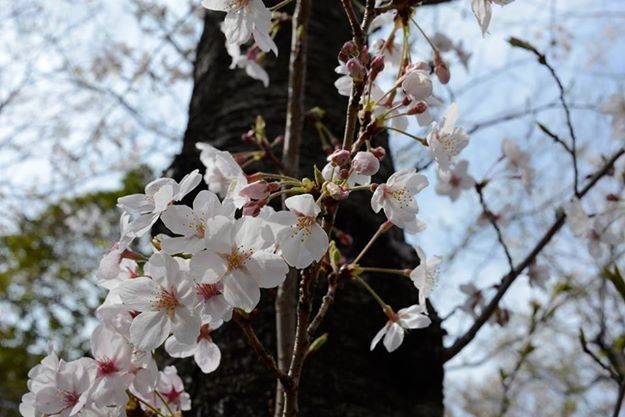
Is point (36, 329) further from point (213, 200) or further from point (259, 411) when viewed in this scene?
point (213, 200)

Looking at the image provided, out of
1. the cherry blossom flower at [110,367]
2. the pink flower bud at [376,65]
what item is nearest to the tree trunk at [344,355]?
the cherry blossom flower at [110,367]

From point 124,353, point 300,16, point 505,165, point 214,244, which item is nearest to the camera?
point 214,244

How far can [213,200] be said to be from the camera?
65cm

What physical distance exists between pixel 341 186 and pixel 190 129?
3.92ft

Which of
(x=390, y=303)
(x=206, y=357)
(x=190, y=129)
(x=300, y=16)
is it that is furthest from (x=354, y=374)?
(x=190, y=129)

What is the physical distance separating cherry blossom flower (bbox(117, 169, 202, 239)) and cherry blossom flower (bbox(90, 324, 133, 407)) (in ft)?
0.43

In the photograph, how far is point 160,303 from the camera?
661 mm

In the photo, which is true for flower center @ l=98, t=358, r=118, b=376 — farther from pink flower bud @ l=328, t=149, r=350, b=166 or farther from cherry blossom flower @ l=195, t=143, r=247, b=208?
pink flower bud @ l=328, t=149, r=350, b=166

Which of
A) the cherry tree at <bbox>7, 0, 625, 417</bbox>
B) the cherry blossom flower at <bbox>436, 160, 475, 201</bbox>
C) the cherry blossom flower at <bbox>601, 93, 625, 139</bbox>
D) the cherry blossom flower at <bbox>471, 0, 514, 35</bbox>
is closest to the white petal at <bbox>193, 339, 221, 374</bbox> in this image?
the cherry tree at <bbox>7, 0, 625, 417</bbox>

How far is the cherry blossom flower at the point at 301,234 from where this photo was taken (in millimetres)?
631

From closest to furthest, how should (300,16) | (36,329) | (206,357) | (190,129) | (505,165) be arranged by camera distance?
1. (206,357)
2. (300,16)
3. (505,165)
4. (190,129)
5. (36,329)

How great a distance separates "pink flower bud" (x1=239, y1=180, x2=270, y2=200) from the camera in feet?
2.23

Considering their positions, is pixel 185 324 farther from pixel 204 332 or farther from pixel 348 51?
pixel 348 51

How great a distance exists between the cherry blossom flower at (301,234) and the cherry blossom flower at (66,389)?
285 millimetres
